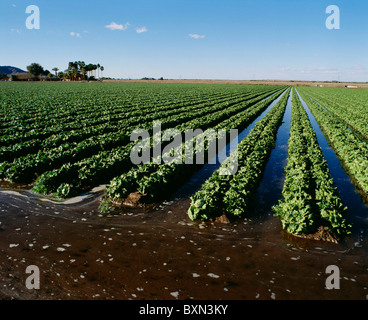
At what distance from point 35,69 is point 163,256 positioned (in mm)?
180480

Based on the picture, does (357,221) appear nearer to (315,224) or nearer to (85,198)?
(315,224)

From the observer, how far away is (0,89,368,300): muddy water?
495 cm

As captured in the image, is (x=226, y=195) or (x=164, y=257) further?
(x=226, y=195)

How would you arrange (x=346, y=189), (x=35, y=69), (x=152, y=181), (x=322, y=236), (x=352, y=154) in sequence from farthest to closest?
(x=35, y=69)
(x=352, y=154)
(x=346, y=189)
(x=152, y=181)
(x=322, y=236)

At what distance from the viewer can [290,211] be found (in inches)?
278

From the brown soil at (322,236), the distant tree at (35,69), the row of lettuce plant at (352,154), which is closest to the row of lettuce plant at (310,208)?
the brown soil at (322,236)

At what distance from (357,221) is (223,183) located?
3836 millimetres

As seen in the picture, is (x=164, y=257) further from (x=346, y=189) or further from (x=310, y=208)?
(x=346, y=189)

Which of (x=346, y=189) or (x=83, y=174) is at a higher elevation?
(x=83, y=174)

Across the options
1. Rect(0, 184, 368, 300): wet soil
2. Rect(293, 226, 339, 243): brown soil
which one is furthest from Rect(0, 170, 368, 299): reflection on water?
Rect(293, 226, 339, 243): brown soil

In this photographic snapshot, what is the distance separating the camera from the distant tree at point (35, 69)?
155 meters

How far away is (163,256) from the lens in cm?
593

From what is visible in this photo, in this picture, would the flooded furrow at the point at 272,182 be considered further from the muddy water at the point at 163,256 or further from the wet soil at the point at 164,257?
the wet soil at the point at 164,257

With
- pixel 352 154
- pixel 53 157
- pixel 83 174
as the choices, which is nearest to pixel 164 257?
pixel 83 174
